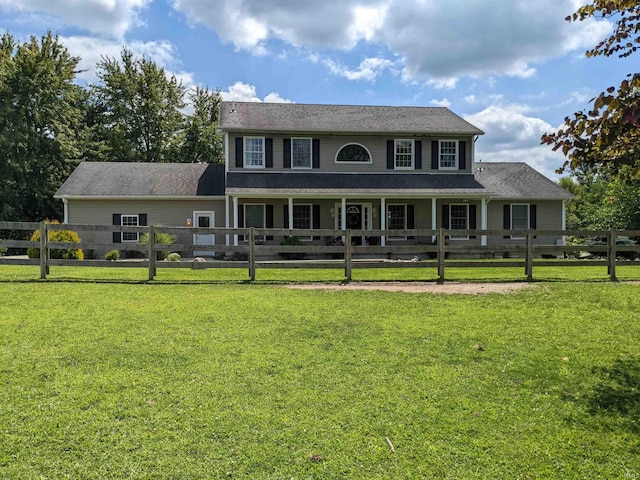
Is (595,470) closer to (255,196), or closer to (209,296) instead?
(209,296)

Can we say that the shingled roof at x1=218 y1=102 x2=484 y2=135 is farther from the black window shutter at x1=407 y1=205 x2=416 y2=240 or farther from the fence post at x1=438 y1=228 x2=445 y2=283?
the fence post at x1=438 y1=228 x2=445 y2=283

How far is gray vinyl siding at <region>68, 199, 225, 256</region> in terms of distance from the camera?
21656 millimetres

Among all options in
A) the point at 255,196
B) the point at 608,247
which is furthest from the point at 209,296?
the point at 255,196

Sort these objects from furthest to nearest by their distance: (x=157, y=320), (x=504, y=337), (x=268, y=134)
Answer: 1. (x=268, y=134)
2. (x=157, y=320)
3. (x=504, y=337)

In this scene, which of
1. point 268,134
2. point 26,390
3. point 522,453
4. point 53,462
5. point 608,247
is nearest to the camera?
point 53,462

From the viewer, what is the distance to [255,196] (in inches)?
781

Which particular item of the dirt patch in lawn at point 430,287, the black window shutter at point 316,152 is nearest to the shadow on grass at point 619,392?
the dirt patch in lawn at point 430,287

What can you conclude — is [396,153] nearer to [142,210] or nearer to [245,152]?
[245,152]

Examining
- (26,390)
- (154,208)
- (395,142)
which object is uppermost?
(395,142)

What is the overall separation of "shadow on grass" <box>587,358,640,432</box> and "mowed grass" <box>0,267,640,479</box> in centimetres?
2

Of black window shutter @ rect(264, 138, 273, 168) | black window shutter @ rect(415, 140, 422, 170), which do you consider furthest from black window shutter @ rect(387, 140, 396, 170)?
black window shutter @ rect(264, 138, 273, 168)

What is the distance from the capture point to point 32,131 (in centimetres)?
2930

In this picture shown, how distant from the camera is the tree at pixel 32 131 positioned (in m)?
28.3

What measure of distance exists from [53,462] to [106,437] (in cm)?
33
